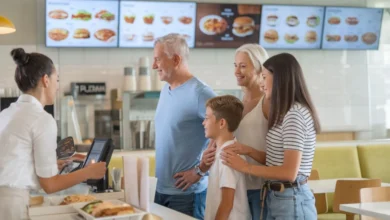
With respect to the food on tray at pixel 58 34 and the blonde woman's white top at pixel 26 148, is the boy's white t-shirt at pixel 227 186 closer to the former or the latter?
the blonde woman's white top at pixel 26 148

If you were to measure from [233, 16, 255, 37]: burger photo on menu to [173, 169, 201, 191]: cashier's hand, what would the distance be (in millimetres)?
3926

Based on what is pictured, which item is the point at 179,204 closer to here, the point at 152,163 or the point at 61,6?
the point at 152,163

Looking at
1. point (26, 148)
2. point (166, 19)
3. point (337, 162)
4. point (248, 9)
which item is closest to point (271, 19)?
point (248, 9)

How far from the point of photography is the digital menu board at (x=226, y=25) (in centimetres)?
698

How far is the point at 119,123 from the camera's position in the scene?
640cm

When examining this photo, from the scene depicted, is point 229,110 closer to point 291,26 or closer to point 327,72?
point 291,26

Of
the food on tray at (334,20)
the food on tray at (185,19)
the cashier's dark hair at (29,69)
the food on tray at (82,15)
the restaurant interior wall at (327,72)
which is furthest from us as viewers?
the food on tray at (334,20)

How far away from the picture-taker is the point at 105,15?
6.57 m

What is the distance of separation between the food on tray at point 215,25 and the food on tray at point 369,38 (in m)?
1.80

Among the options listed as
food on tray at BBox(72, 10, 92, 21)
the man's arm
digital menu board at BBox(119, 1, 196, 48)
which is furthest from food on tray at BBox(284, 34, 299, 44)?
the man's arm

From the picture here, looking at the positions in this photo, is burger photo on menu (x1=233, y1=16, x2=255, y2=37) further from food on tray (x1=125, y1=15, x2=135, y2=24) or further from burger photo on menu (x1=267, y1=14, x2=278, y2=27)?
food on tray (x1=125, y1=15, x2=135, y2=24)

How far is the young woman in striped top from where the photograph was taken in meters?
2.83

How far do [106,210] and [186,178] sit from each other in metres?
1.02

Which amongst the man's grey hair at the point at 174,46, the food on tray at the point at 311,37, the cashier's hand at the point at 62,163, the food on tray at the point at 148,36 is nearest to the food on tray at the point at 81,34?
the food on tray at the point at 148,36
